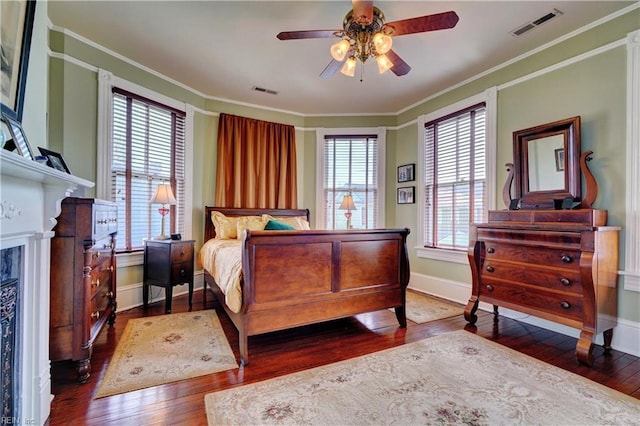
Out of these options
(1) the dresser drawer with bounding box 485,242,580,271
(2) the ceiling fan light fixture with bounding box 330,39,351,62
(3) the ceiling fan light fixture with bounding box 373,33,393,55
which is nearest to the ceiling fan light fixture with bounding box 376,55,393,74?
(3) the ceiling fan light fixture with bounding box 373,33,393,55

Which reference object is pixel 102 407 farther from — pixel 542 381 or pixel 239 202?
pixel 239 202

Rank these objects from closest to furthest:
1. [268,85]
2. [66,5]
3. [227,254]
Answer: [66,5] → [227,254] → [268,85]

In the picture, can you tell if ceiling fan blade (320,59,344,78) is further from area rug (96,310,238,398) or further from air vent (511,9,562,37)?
area rug (96,310,238,398)

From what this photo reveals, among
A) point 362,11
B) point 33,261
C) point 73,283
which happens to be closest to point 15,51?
point 33,261

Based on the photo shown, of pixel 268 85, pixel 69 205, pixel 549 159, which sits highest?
pixel 268 85

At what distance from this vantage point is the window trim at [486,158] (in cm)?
354

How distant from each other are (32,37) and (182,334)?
7.71ft

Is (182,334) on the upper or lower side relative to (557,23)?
lower

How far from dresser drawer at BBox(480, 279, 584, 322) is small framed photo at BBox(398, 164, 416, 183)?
215 cm

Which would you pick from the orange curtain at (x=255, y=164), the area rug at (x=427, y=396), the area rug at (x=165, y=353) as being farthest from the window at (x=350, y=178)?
the area rug at (x=427, y=396)

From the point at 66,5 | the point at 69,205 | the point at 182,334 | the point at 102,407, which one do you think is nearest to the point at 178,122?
the point at 66,5

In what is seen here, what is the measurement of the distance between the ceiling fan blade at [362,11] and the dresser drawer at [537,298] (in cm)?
261

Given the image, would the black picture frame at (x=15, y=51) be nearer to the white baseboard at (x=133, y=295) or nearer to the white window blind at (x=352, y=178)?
the white baseboard at (x=133, y=295)

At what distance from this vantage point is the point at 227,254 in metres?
2.80
